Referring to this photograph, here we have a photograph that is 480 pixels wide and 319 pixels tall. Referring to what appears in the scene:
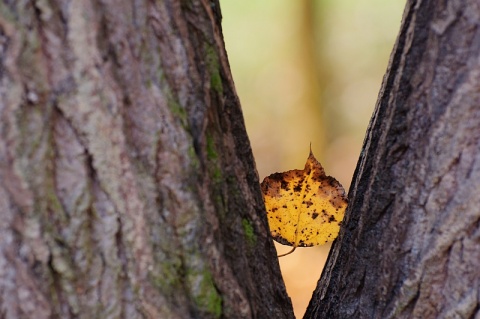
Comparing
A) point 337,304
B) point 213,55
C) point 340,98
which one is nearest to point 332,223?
point 337,304

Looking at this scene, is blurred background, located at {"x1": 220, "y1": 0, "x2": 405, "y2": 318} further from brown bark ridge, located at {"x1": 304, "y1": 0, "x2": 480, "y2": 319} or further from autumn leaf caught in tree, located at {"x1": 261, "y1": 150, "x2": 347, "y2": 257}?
brown bark ridge, located at {"x1": 304, "y1": 0, "x2": 480, "y2": 319}

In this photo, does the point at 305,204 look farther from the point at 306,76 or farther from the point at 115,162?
the point at 306,76

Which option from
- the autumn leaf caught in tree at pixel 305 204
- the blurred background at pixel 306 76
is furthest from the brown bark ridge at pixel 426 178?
the blurred background at pixel 306 76

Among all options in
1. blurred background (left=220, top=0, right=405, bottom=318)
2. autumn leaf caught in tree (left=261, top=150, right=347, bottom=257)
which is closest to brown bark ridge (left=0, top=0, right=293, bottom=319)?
autumn leaf caught in tree (left=261, top=150, right=347, bottom=257)

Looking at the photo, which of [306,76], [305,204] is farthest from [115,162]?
[306,76]

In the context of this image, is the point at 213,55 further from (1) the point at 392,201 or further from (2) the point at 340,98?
(2) the point at 340,98

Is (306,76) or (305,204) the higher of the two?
(306,76)
